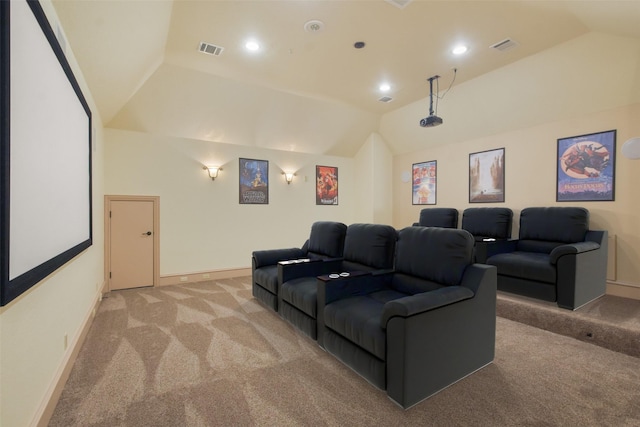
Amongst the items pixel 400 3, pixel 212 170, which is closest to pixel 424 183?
pixel 400 3

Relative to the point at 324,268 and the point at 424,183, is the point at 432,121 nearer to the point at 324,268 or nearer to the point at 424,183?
the point at 424,183

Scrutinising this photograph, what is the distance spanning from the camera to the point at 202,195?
5.52 m

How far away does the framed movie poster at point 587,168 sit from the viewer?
407 cm

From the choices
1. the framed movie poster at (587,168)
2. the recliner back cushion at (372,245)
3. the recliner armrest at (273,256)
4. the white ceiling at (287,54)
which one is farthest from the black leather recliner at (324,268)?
the framed movie poster at (587,168)

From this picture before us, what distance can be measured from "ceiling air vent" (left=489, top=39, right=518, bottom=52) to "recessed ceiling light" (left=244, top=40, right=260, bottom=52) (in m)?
3.05

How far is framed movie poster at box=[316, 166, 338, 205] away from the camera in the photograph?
6.96 meters

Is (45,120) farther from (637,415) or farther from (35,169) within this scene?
(637,415)

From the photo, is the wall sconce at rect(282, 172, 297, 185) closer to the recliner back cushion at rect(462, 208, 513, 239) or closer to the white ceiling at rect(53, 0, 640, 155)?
the white ceiling at rect(53, 0, 640, 155)

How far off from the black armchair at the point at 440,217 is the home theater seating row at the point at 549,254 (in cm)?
64

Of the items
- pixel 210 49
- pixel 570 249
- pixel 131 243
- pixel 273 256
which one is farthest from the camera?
pixel 131 243

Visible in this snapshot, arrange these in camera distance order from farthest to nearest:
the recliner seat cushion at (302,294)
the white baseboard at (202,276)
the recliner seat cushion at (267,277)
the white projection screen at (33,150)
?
the white baseboard at (202,276) → the recliner seat cushion at (267,277) → the recliner seat cushion at (302,294) → the white projection screen at (33,150)

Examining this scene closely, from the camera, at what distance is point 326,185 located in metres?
7.10

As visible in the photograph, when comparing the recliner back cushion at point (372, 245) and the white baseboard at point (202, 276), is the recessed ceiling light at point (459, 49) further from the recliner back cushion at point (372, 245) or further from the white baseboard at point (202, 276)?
the white baseboard at point (202, 276)

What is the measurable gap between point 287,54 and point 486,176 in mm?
4144
